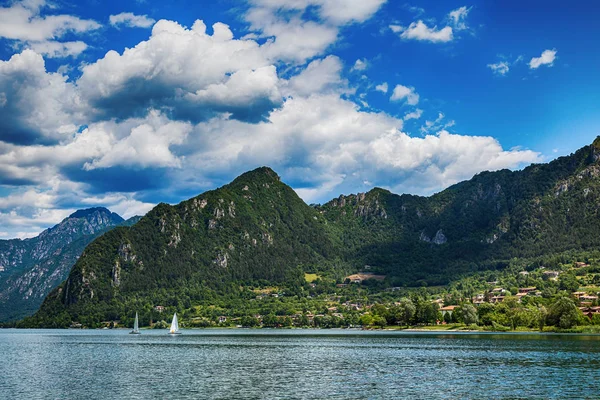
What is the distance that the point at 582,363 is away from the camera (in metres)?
90.2

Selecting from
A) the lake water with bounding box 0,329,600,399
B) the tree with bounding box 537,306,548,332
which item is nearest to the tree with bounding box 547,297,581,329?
the tree with bounding box 537,306,548,332

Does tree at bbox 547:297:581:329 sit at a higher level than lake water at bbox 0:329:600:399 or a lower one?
higher

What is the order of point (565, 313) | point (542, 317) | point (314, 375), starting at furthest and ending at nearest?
point (542, 317) → point (565, 313) → point (314, 375)

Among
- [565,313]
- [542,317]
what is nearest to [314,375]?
[565,313]

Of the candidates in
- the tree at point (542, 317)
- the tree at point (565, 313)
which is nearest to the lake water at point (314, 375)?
the tree at point (565, 313)

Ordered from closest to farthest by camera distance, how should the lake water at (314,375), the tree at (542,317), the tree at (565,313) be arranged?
the lake water at (314,375)
the tree at (565,313)
the tree at (542,317)

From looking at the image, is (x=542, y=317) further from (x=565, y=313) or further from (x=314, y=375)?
(x=314, y=375)

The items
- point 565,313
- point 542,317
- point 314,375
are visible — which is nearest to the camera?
point 314,375

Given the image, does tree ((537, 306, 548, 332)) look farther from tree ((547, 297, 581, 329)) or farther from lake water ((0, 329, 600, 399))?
lake water ((0, 329, 600, 399))

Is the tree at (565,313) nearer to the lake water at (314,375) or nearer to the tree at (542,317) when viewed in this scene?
the tree at (542,317)

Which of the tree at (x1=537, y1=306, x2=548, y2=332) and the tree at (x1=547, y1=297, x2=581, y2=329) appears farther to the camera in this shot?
the tree at (x1=537, y1=306, x2=548, y2=332)

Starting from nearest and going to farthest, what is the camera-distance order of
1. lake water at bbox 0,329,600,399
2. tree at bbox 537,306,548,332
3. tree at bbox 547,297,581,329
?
lake water at bbox 0,329,600,399 < tree at bbox 547,297,581,329 < tree at bbox 537,306,548,332

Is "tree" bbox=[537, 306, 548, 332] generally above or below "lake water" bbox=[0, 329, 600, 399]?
above

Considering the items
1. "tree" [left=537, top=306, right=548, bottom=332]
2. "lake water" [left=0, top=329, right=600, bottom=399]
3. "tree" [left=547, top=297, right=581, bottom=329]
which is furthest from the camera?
"tree" [left=537, top=306, right=548, bottom=332]
